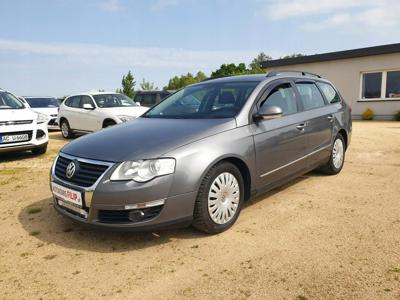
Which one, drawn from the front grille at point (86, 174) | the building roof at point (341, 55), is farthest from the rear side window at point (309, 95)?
the building roof at point (341, 55)

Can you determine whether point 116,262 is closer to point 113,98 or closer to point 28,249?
point 28,249

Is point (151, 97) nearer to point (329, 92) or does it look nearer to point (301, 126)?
point (329, 92)

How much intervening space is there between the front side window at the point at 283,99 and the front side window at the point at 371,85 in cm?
1453

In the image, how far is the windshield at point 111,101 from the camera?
11625 millimetres

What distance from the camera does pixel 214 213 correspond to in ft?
11.8

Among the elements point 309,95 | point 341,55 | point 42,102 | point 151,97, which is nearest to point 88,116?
point 151,97

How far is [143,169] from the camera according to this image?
3.24m

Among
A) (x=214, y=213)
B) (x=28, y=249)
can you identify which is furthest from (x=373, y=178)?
(x=28, y=249)

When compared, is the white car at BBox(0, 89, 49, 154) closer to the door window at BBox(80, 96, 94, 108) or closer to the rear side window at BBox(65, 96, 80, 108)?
the door window at BBox(80, 96, 94, 108)

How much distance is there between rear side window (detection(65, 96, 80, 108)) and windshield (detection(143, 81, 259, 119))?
27.0 ft

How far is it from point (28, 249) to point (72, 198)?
0.66m

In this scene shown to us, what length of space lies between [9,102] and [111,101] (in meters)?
3.66

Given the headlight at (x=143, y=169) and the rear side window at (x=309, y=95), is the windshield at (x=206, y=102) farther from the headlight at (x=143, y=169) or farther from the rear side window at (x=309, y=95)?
the headlight at (x=143, y=169)

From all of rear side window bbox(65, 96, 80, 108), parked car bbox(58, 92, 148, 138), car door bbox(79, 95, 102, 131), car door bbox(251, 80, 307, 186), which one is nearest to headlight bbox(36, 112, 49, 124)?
parked car bbox(58, 92, 148, 138)
